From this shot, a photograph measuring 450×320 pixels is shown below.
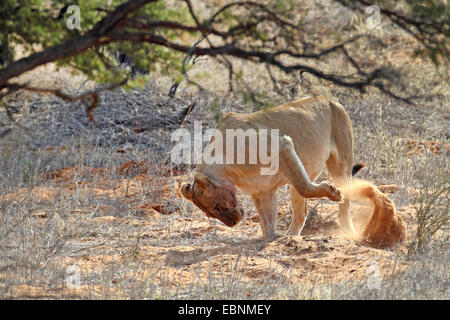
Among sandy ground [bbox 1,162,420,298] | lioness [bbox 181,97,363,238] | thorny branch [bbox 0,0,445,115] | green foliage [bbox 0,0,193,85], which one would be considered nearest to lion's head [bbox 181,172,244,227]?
lioness [bbox 181,97,363,238]

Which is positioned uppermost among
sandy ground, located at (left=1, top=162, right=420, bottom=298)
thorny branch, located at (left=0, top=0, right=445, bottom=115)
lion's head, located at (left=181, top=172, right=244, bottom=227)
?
thorny branch, located at (left=0, top=0, right=445, bottom=115)

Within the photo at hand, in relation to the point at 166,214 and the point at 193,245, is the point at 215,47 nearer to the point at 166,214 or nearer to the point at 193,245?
the point at 193,245

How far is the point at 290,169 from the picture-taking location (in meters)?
6.95

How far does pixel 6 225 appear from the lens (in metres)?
6.96

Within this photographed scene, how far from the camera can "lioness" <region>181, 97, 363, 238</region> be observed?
6.89m

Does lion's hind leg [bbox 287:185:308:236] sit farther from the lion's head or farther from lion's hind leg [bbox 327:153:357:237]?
the lion's head

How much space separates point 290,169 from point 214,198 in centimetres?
85

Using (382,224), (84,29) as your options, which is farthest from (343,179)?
(84,29)

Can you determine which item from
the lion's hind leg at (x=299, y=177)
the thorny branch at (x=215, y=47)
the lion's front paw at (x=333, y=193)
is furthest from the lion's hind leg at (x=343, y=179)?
the thorny branch at (x=215, y=47)

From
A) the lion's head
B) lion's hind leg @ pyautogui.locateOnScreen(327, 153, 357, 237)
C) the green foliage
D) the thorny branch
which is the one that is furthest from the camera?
lion's hind leg @ pyautogui.locateOnScreen(327, 153, 357, 237)

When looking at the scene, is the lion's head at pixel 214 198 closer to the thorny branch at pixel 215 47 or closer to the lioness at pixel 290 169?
the lioness at pixel 290 169

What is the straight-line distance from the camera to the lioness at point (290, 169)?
6.89 meters
